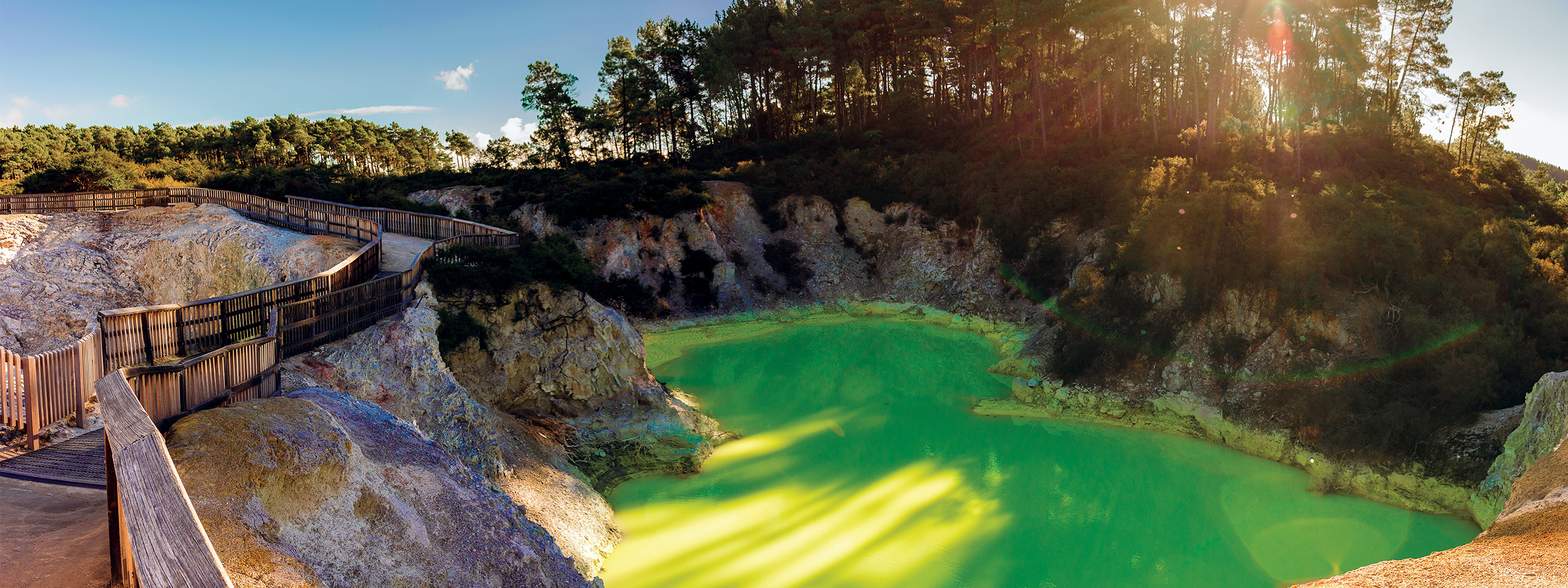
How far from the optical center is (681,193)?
1780 inches

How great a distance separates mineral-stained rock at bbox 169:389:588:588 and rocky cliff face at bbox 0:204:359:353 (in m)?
12.1

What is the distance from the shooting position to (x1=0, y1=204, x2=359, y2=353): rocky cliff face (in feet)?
64.8

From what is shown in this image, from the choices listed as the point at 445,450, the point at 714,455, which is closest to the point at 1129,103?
the point at 714,455

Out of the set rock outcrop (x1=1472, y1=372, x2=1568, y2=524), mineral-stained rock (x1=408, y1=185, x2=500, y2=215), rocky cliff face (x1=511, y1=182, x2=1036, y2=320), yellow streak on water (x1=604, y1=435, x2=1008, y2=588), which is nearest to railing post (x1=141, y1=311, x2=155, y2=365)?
yellow streak on water (x1=604, y1=435, x2=1008, y2=588)

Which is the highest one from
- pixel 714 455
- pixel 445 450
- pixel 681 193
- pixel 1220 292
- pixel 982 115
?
pixel 982 115

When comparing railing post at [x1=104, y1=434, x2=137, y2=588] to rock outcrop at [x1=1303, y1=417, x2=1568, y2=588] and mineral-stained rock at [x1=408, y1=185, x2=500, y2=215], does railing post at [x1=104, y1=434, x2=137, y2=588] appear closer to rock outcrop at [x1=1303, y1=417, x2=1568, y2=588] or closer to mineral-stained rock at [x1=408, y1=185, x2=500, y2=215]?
rock outcrop at [x1=1303, y1=417, x2=1568, y2=588]

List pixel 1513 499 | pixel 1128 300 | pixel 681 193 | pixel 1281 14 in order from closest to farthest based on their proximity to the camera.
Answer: pixel 1513 499, pixel 1128 300, pixel 1281 14, pixel 681 193

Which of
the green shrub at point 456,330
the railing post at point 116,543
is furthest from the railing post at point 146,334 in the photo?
the green shrub at point 456,330

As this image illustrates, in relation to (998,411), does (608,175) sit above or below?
above

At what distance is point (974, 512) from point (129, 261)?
93.4 ft

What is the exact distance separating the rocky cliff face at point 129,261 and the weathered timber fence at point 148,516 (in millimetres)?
16765

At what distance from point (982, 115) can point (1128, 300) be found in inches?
1113

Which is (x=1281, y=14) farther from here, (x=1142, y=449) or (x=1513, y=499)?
(x=1513, y=499)

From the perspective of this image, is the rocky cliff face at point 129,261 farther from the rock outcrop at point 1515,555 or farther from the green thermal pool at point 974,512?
the rock outcrop at point 1515,555
